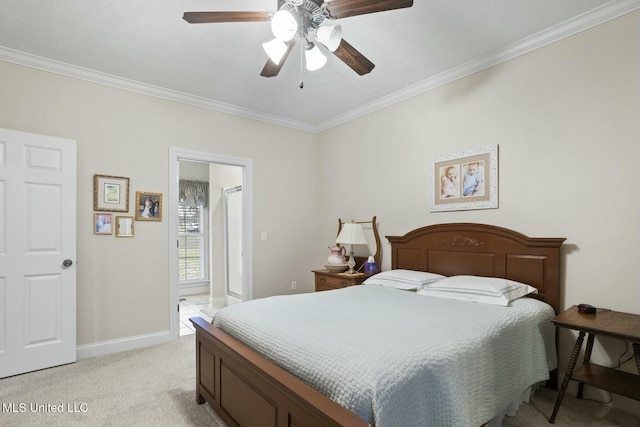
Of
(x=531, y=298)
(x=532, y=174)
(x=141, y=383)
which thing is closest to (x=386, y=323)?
(x=531, y=298)

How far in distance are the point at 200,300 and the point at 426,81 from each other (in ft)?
16.3

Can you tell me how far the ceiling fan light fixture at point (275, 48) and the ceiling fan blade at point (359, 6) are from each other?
350 mm

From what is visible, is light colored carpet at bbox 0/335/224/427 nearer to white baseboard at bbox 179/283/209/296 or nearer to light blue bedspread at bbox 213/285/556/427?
light blue bedspread at bbox 213/285/556/427

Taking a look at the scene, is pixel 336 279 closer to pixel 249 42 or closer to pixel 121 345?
pixel 121 345

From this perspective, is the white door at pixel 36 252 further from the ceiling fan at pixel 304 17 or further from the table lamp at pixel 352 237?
the table lamp at pixel 352 237

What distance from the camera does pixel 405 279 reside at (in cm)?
302

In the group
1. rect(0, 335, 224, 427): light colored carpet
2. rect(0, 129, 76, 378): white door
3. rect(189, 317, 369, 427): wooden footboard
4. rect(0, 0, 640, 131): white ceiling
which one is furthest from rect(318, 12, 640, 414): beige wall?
rect(0, 129, 76, 378): white door

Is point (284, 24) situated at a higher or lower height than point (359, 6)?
lower

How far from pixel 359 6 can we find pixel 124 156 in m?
2.77

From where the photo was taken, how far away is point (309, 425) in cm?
128

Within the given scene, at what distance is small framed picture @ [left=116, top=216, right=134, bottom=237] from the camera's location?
132 inches

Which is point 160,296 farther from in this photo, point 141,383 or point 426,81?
point 426,81

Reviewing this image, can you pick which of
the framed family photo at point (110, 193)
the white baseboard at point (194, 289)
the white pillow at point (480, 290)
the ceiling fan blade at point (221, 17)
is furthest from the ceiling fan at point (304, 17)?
the white baseboard at point (194, 289)

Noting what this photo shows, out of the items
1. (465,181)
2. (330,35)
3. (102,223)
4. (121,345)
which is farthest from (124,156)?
(465,181)
